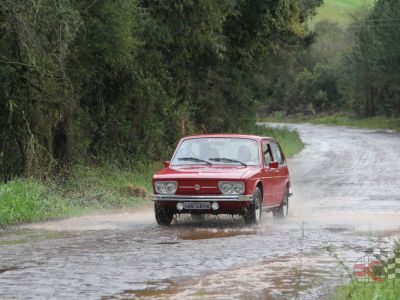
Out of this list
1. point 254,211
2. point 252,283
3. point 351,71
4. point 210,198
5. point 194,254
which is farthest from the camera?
point 351,71

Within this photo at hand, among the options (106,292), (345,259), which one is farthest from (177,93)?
(106,292)

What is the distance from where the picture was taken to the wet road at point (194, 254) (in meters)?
9.17

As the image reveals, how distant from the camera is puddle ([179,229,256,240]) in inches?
538

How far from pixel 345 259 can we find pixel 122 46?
40.5ft

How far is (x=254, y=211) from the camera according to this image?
1539cm

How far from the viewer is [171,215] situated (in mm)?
15594

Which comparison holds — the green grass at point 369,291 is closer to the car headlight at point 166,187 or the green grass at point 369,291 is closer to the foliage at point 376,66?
the car headlight at point 166,187

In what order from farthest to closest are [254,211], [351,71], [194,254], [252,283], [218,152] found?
[351,71], [218,152], [254,211], [194,254], [252,283]

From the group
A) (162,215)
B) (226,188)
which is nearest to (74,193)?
(162,215)

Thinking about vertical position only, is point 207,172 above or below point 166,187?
above

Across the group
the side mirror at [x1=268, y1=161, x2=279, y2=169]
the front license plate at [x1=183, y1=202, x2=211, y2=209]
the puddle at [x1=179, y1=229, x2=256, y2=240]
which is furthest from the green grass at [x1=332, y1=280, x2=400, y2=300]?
the side mirror at [x1=268, y1=161, x2=279, y2=169]

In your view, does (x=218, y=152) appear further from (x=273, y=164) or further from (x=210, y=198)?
(x=210, y=198)

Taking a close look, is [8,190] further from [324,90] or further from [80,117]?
[324,90]

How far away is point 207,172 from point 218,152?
3.67 feet
